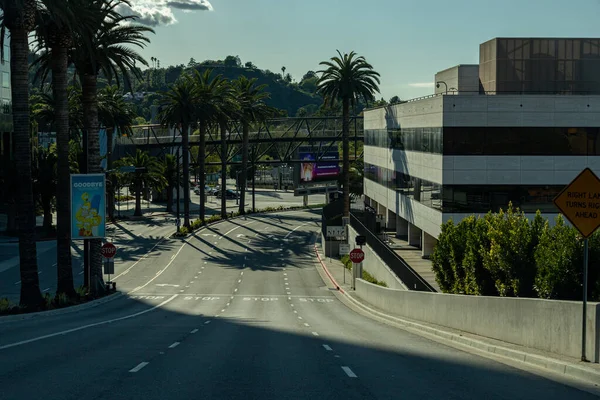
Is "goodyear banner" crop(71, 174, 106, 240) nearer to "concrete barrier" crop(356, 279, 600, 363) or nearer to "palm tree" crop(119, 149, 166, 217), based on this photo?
"concrete barrier" crop(356, 279, 600, 363)

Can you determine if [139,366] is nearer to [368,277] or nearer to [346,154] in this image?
[368,277]

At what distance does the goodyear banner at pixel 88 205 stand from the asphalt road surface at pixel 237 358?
4.32m

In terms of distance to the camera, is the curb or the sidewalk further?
the curb

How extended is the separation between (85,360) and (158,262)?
164 feet

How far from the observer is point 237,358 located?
61.8ft

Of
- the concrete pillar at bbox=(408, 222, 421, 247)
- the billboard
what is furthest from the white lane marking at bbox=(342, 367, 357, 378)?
the billboard

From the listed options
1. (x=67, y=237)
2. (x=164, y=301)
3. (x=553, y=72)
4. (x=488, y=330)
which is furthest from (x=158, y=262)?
(x=488, y=330)

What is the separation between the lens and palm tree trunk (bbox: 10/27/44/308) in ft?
107

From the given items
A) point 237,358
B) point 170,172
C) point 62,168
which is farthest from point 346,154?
point 237,358

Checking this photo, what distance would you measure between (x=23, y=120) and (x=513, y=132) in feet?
87.1

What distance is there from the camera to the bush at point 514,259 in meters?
20.6

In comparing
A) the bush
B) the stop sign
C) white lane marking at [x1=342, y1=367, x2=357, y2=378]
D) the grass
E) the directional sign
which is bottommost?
the grass

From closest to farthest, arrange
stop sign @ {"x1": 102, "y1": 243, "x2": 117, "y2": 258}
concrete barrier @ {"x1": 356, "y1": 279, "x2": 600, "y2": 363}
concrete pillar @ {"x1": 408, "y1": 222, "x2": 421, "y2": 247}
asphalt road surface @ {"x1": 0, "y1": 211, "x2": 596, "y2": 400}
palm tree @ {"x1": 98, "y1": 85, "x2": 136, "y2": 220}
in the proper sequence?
asphalt road surface @ {"x1": 0, "y1": 211, "x2": 596, "y2": 400} → concrete barrier @ {"x1": 356, "y1": 279, "x2": 600, "y2": 363} → stop sign @ {"x1": 102, "y1": 243, "x2": 117, "y2": 258} → concrete pillar @ {"x1": 408, "y1": 222, "x2": 421, "y2": 247} → palm tree @ {"x1": 98, "y1": 85, "x2": 136, "y2": 220}

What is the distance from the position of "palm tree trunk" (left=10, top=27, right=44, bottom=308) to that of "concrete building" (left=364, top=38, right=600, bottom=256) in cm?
2304
